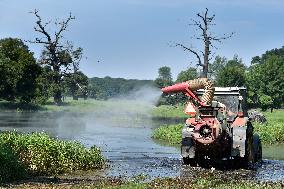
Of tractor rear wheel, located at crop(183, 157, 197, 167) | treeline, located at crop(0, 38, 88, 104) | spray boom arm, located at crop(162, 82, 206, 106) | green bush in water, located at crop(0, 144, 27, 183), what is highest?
treeline, located at crop(0, 38, 88, 104)

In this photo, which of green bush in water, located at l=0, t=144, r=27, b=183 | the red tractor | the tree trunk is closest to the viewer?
green bush in water, located at l=0, t=144, r=27, b=183

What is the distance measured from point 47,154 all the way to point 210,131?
572 centimetres

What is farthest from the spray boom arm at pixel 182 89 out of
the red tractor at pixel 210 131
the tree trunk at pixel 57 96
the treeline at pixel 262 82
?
the treeline at pixel 262 82

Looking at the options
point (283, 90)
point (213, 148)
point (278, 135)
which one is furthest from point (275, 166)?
point (283, 90)

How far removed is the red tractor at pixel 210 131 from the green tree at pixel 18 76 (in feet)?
184

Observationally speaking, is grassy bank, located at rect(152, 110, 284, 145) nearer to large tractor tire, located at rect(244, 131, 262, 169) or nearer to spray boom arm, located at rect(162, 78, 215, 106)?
large tractor tire, located at rect(244, 131, 262, 169)

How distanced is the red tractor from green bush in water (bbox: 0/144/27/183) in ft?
21.4

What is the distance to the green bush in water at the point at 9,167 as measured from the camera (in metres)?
15.0

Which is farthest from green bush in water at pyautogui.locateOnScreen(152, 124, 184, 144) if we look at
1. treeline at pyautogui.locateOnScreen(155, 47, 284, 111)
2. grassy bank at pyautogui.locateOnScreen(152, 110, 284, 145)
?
treeline at pyautogui.locateOnScreen(155, 47, 284, 111)

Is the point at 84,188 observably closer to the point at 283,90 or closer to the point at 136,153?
the point at 136,153

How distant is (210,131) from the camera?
62.3ft

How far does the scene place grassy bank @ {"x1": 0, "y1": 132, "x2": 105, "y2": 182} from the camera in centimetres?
1720

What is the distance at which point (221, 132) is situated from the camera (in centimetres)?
1898

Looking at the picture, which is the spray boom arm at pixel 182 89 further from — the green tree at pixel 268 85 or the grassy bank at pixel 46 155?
the green tree at pixel 268 85
